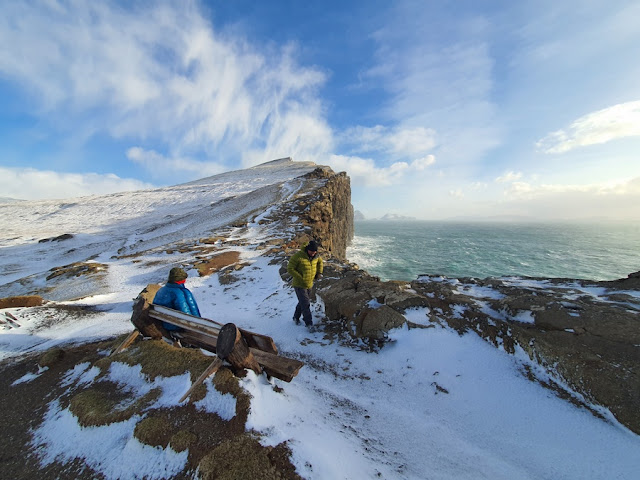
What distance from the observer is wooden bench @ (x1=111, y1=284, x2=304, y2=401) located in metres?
4.09

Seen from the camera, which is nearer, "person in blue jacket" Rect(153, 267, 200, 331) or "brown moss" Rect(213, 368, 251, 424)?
"brown moss" Rect(213, 368, 251, 424)

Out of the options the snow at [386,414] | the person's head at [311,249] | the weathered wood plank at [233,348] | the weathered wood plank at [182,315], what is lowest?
the snow at [386,414]

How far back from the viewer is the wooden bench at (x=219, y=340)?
409 cm

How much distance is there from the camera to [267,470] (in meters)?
2.84

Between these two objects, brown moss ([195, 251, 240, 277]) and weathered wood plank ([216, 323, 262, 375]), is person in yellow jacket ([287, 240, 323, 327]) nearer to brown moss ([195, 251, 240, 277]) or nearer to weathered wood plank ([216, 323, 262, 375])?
weathered wood plank ([216, 323, 262, 375])

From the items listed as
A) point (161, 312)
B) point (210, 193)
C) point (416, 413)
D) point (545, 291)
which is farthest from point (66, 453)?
point (210, 193)

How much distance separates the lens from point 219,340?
13.6ft

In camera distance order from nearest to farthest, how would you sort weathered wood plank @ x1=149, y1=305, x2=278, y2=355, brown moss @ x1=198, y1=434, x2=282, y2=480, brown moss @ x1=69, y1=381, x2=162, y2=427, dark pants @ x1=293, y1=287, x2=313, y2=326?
brown moss @ x1=198, y1=434, x2=282, y2=480 → brown moss @ x1=69, y1=381, x2=162, y2=427 → weathered wood plank @ x1=149, y1=305, x2=278, y2=355 → dark pants @ x1=293, y1=287, x2=313, y2=326

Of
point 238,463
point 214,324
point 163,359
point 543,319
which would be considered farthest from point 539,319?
point 163,359


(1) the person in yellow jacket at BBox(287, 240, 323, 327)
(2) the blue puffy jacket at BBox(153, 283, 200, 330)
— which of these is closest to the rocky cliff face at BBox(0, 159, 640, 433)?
(1) the person in yellow jacket at BBox(287, 240, 323, 327)

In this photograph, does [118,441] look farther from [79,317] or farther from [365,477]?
[79,317]

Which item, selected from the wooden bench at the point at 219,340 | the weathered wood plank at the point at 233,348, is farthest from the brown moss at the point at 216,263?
the weathered wood plank at the point at 233,348

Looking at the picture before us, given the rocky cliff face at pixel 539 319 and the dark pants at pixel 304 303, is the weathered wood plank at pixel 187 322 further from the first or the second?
the rocky cliff face at pixel 539 319

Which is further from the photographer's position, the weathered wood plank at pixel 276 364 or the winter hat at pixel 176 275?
the winter hat at pixel 176 275
